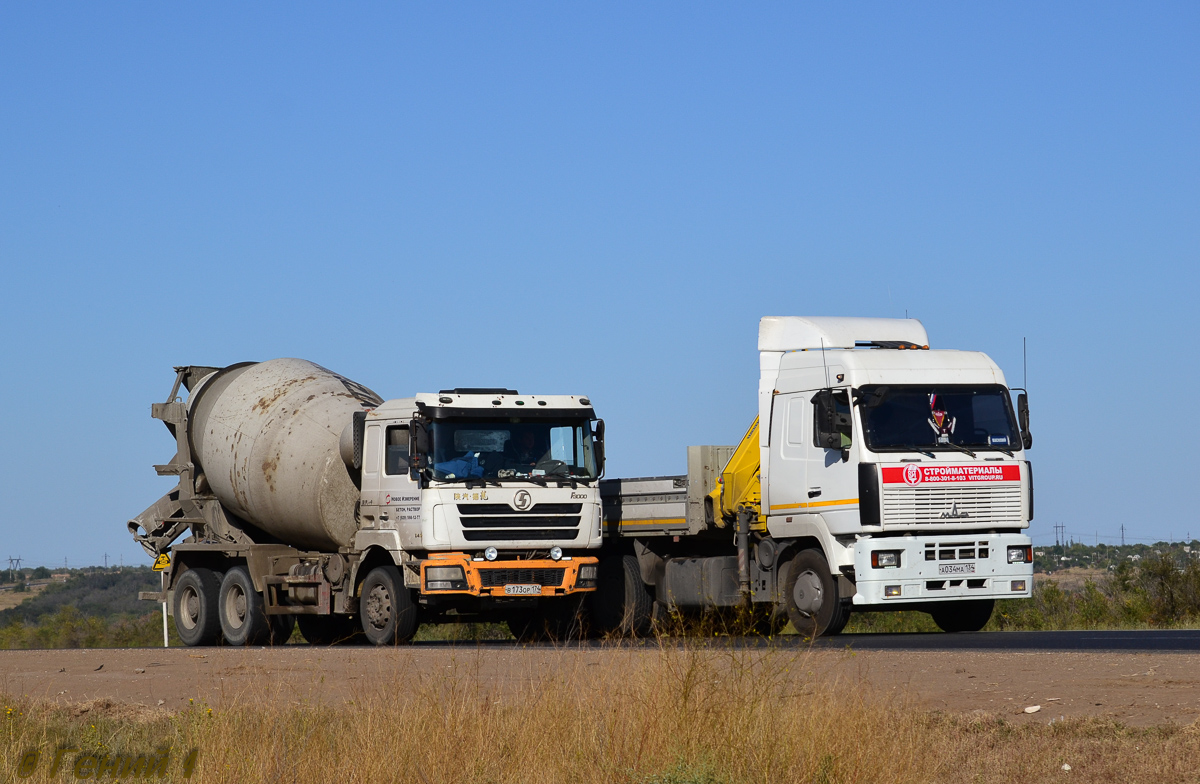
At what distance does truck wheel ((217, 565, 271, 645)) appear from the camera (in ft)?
72.9

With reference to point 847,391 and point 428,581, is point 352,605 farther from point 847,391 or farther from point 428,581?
point 847,391

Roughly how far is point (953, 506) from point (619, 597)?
19.0 ft

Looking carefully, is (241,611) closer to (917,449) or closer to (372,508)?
(372,508)

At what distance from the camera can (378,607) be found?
67.0ft

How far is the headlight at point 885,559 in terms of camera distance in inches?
727

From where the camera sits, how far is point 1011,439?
19281 millimetres

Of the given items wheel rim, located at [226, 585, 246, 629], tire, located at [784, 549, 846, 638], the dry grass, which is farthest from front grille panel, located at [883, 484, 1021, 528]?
wheel rim, located at [226, 585, 246, 629]

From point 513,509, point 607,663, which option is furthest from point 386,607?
point 607,663

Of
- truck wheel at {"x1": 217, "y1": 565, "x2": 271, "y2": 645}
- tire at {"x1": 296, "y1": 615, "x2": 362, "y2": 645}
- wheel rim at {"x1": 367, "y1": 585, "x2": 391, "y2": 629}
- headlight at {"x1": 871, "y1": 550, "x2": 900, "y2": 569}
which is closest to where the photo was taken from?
headlight at {"x1": 871, "y1": 550, "x2": 900, "y2": 569}

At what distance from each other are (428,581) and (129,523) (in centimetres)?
811

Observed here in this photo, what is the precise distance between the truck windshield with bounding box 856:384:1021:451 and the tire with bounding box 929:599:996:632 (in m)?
2.71

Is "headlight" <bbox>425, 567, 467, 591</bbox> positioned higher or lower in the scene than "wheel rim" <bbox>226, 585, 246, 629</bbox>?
higher

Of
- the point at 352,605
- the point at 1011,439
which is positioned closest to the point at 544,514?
the point at 352,605

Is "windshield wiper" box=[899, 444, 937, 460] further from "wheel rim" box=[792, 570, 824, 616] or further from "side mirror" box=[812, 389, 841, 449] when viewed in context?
"wheel rim" box=[792, 570, 824, 616]
